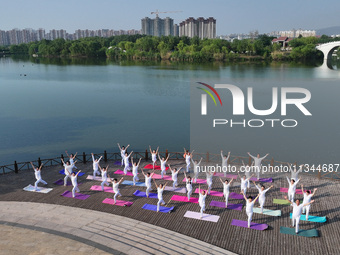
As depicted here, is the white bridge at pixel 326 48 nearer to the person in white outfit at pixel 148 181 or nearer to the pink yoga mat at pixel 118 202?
the person in white outfit at pixel 148 181

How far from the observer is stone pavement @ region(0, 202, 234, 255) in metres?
14.4

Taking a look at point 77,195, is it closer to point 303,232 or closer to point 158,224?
point 158,224

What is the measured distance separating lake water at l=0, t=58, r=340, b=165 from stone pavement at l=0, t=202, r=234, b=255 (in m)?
19.0

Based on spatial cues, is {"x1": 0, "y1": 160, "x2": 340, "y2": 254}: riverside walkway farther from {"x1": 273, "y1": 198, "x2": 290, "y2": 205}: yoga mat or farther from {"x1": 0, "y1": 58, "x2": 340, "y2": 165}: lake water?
{"x1": 0, "y1": 58, "x2": 340, "y2": 165}: lake water

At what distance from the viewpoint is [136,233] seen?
15.8 meters

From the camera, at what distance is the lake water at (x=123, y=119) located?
1480 inches

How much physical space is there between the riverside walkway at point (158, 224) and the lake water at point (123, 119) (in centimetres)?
1631

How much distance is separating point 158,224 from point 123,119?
35.1 metres

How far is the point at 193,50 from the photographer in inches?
5374

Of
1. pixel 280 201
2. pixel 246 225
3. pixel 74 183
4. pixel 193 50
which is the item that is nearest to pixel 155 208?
pixel 246 225

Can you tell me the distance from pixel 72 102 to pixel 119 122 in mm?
18064

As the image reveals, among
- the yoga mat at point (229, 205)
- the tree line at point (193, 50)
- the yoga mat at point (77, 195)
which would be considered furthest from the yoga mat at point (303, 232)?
the tree line at point (193, 50)

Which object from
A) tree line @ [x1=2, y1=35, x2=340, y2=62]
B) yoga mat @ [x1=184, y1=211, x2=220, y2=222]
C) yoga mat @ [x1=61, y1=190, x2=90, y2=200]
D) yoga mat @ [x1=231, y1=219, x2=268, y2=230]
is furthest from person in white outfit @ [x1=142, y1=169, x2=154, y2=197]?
tree line @ [x1=2, y1=35, x2=340, y2=62]

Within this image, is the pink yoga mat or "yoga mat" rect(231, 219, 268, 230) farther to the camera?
the pink yoga mat
